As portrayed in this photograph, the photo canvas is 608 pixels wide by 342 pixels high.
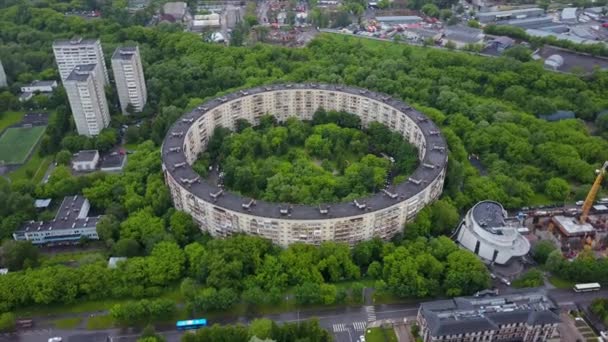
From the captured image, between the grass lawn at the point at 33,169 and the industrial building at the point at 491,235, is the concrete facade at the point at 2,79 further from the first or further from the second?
the industrial building at the point at 491,235

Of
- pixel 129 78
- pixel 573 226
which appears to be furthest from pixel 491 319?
pixel 129 78

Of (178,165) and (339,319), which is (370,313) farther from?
(178,165)

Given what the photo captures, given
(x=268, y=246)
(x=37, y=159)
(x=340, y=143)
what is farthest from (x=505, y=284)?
(x=37, y=159)

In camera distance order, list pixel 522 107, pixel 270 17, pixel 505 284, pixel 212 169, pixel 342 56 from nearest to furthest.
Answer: pixel 505 284
pixel 212 169
pixel 522 107
pixel 342 56
pixel 270 17

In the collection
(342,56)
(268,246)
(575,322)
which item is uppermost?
(342,56)

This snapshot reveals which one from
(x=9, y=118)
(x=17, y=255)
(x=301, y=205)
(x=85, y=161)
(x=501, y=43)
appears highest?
(x=501, y=43)

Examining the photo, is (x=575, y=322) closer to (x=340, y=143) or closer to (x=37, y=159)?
(x=340, y=143)

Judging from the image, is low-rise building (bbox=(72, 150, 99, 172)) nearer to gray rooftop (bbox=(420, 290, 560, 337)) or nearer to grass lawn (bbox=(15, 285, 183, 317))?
grass lawn (bbox=(15, 285, 183, 317))

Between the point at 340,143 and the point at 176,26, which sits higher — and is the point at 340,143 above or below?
below
